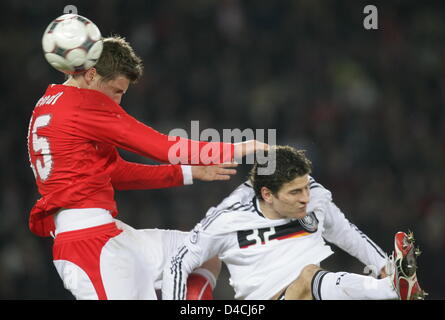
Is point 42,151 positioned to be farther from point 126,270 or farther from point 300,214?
point 300,214

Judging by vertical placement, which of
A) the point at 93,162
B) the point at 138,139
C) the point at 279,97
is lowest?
the point at 93,162

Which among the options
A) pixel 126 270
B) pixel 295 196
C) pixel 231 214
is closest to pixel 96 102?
pixel 126 270

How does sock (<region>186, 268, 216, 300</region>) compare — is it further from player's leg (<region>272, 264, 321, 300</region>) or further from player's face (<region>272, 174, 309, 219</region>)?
player's face (<region>272, 174, 309, 219</region>)

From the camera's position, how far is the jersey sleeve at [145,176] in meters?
4.22

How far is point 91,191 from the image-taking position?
3.74 m

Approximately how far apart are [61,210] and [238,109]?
523 cm

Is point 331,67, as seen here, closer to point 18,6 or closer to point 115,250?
point 18,6

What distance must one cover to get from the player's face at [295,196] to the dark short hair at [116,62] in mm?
1011

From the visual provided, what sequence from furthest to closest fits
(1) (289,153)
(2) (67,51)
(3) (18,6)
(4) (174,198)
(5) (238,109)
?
(3) (18,6)
(5) (238,109)
(4) (174,198)
(1) (289,153)
(2) (67,51)

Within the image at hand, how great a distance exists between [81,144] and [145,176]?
669mm

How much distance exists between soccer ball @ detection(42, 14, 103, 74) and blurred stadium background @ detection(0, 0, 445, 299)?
12.7 feet

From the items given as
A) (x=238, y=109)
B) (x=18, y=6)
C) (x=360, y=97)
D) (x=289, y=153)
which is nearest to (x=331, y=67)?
(x=360, y=97)

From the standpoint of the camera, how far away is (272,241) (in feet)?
13.3

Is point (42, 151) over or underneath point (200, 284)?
over
